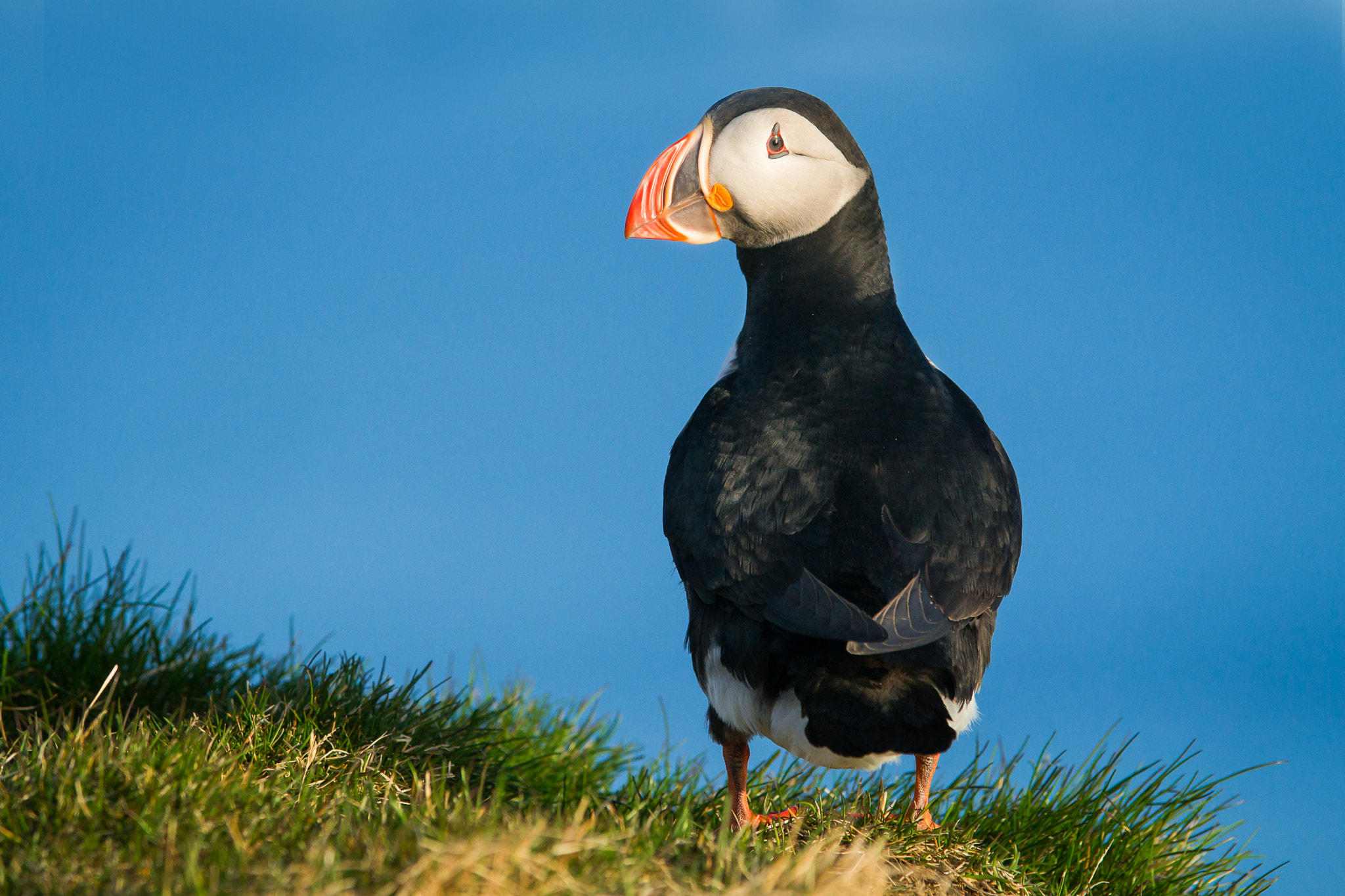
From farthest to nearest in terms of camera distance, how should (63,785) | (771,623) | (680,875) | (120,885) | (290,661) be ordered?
(290,661) < (771,623) < (63,785) < (680,875) < (120,885)

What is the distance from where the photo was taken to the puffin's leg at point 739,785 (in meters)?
3.67

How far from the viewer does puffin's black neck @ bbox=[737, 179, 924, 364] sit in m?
3.81

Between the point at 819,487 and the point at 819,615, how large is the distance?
50cm

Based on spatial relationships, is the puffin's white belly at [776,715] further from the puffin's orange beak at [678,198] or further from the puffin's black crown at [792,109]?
the puffin's black crown at [792,109]

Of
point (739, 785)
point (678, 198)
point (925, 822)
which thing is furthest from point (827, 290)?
point (925, 822)

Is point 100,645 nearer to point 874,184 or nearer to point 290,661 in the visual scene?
point 290,661

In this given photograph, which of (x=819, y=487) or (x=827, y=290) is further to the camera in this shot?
(x=827, y=290)

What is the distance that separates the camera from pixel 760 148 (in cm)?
379

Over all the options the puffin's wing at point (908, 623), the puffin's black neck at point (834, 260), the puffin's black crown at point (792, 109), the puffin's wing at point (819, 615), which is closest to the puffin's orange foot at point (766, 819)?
the puffin's wing at point (819, 615)

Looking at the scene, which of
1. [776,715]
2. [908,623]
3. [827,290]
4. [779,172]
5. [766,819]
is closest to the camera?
[908,623]

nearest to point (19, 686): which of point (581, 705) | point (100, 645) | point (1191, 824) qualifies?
point (100, 645)

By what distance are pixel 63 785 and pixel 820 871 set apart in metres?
1.71

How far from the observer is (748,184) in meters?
3.81

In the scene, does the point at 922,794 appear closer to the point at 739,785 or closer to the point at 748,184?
the point at 739,785
